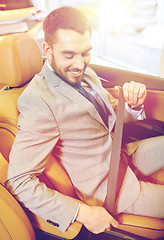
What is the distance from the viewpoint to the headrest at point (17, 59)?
1055 millimetres

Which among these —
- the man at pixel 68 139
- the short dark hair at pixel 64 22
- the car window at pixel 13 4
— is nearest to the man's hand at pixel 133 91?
the man at pixel 68 139

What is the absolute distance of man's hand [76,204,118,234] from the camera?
92 cm

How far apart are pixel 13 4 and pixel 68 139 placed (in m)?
2.62

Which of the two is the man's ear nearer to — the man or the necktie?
the man

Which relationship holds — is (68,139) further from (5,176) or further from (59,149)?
(5,176)

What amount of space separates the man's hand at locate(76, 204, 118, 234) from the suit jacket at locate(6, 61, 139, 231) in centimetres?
4

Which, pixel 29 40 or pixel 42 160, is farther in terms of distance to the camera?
pixel 29 40

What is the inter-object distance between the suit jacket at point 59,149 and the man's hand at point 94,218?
0.04 metres

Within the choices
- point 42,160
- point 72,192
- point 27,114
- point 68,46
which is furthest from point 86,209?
point 68,46

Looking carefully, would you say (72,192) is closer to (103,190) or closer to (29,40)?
(103,190)

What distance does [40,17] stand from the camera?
9.95ft

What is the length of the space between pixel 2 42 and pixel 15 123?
0.39 meters

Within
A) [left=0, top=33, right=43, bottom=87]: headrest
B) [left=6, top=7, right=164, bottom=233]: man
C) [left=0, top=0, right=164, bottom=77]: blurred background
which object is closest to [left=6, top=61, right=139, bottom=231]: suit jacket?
[left=6, top=7, right=164, bottom=233]: man

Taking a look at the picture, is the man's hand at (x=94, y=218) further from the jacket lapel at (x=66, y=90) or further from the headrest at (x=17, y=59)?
the headrest at (x=17, y=59)
